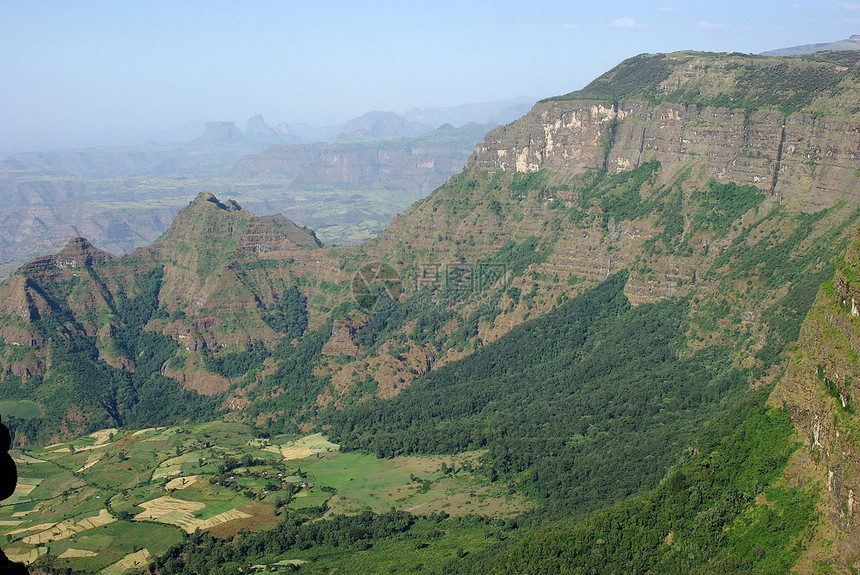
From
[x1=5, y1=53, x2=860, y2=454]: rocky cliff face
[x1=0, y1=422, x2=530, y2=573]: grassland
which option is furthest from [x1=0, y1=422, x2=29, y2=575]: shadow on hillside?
[x1=5, y1=53, x2=860, y2=454]: rocky cliff face

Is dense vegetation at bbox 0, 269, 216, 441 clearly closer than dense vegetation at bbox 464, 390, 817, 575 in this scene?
No

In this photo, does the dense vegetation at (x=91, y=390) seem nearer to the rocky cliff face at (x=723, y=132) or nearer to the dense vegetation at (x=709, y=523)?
the rocky cliff face at (x=723, y=132)

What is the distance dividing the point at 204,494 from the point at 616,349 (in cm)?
7228

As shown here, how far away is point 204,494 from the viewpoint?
123 metres

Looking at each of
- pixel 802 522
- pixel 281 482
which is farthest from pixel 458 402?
pixel 802 522

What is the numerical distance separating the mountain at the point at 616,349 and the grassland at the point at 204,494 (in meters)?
5.68

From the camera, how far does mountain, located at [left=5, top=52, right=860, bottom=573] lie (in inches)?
2965

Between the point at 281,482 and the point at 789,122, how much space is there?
344 ft

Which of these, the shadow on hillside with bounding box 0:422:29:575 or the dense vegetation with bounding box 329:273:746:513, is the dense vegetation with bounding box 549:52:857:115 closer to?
the dense vegetation with bounding box 329:273:746:513

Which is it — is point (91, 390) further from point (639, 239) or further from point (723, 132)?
point (723, 132)

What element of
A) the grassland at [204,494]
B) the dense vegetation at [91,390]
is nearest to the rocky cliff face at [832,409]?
the grassland at [204,494]

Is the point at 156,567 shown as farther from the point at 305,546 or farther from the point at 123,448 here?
the point at 123,448

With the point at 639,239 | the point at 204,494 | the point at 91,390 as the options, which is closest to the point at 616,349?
the point at 639,239

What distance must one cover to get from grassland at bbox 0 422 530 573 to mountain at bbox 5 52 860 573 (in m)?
5.68
